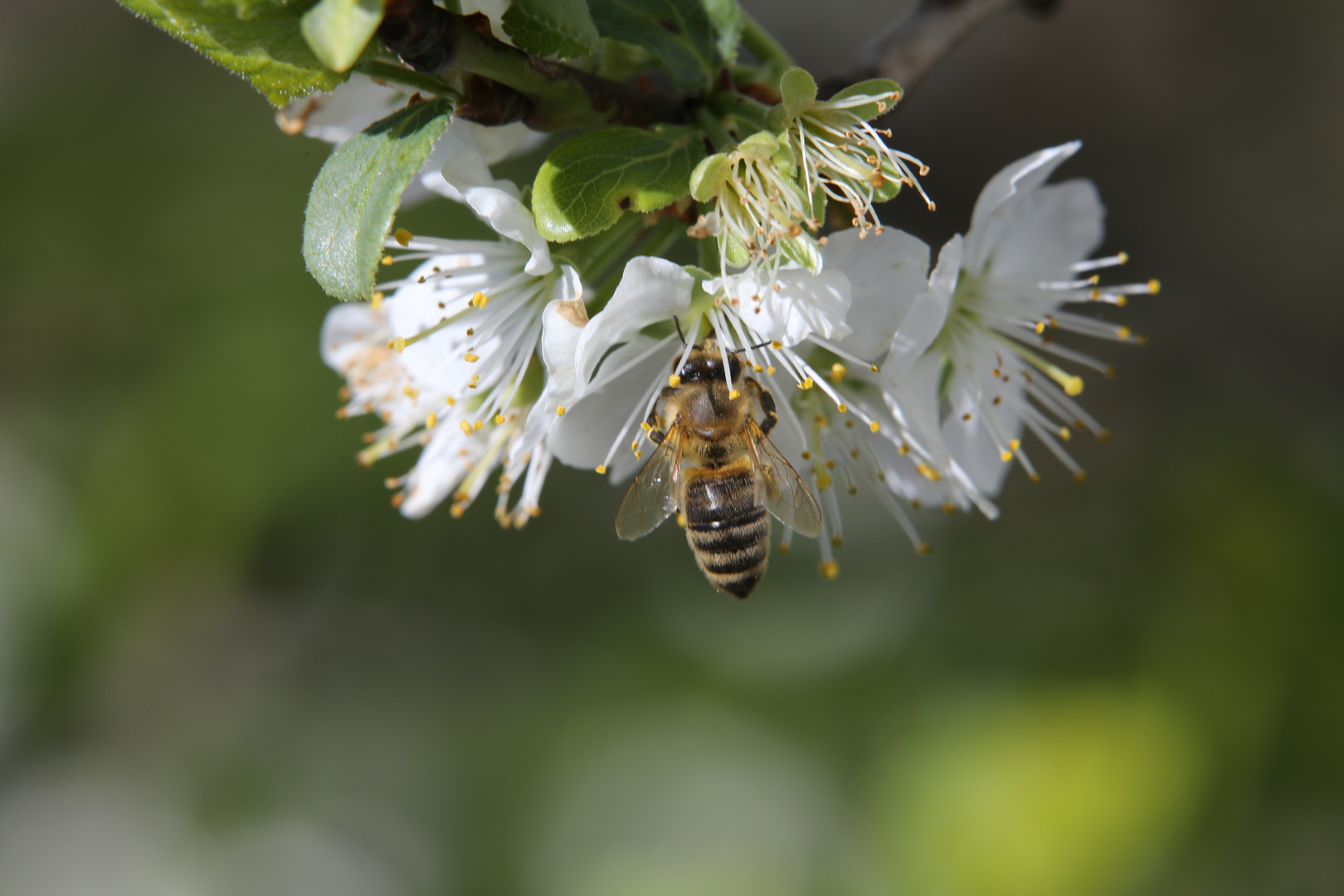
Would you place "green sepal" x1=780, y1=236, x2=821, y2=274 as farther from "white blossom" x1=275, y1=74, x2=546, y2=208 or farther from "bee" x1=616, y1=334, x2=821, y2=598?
"white blossom" x1=275, y1=74, x2=546, y2=208

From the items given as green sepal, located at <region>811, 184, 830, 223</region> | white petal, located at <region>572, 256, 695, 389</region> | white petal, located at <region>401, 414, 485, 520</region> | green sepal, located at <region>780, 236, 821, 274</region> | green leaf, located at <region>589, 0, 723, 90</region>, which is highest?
green leaf, located at <region>589, 0, 723, 90</region>

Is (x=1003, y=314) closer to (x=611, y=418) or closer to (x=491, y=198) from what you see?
(x=611, y=418)

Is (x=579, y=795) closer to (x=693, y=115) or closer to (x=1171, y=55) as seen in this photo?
(x=693, y=115)

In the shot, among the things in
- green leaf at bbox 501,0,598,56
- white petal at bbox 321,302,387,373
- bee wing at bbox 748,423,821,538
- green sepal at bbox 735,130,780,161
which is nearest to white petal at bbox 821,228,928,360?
green sepal at bbox 735,130,780,161

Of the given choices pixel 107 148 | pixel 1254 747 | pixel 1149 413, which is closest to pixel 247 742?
pixel 107 148

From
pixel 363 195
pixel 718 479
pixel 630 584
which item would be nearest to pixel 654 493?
pixel 718 479
